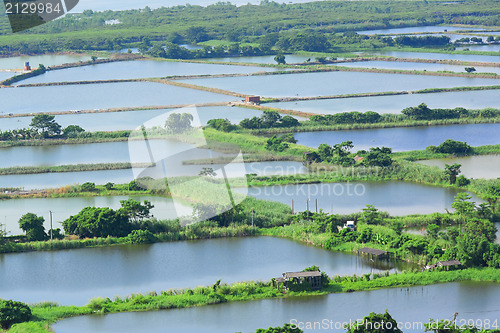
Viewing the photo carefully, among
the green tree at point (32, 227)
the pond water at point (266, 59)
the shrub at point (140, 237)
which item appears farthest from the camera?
the pond water at point (266, 59)

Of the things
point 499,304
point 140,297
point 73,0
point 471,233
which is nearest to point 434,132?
point 471,233

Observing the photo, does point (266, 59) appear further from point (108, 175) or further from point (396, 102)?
point (108, 175)

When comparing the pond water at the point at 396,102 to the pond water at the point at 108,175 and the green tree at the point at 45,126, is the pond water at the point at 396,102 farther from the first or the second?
the green tree at the point at 45,126

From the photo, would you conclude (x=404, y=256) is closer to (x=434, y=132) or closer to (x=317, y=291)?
(x=317, y=291)

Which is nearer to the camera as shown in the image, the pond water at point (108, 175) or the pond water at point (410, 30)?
the pond water at point (108, 175)

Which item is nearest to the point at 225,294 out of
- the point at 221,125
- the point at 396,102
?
the point at 221,125

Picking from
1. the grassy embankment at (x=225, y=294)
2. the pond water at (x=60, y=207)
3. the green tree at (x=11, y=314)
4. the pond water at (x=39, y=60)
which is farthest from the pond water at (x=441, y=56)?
the green tree at (x=11, y=314)

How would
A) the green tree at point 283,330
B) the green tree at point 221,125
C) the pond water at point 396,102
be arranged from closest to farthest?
the green tree at point 283,330, the green tree at point 221,125, the pond water at point 396,102

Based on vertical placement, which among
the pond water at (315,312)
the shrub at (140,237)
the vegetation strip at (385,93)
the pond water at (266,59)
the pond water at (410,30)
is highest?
the pond water at (410,30)

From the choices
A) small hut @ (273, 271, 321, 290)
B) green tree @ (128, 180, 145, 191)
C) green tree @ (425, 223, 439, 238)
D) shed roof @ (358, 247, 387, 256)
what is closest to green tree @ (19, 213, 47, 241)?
green tree @ (128, 180, 145, 191)
